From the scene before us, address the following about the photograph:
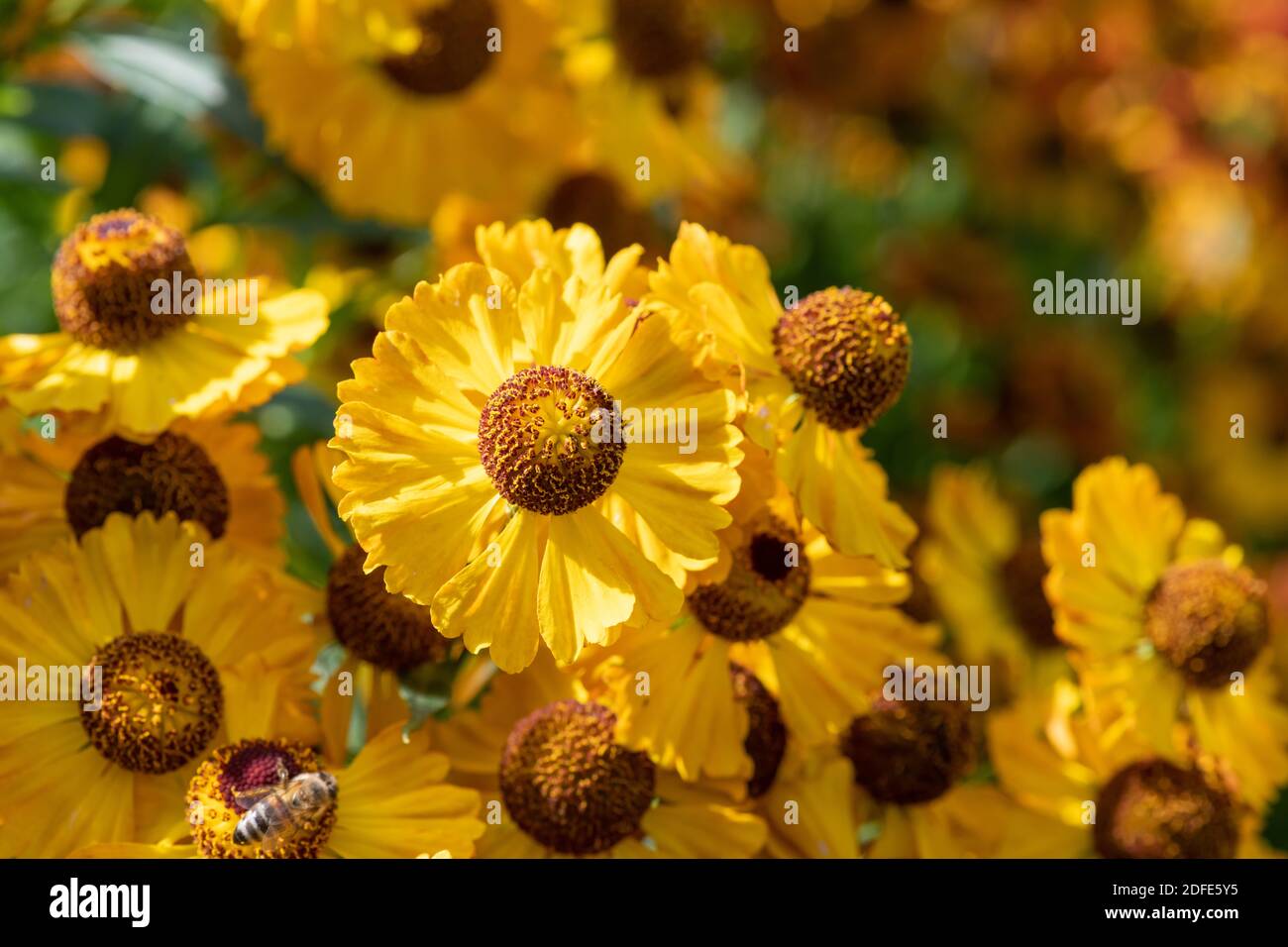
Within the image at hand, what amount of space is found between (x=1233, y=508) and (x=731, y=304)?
183cm

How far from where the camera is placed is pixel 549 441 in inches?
41.9

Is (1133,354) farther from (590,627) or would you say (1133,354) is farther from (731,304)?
(590,627)

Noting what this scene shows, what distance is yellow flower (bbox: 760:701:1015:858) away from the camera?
1271mm

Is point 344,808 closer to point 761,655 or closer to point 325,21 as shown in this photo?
point 761,655

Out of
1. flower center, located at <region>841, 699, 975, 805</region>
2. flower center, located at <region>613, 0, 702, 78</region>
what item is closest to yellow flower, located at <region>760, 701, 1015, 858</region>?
flower center, located at <region>841, 699, 975, 805</region>

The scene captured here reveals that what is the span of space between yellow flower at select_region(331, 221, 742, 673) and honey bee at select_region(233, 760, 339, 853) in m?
0.17

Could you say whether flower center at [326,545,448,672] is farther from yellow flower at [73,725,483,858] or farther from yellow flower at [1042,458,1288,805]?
yellow flower at [1042,458,1288,805]

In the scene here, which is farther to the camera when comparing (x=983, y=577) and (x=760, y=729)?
(x=983, y=577)

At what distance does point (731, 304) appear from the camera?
1.17 m

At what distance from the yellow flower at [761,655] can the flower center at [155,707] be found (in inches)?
13.3

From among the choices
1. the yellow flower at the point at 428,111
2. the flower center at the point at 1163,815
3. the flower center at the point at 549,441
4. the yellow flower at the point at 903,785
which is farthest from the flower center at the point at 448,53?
the flower center at the point at 1163,815

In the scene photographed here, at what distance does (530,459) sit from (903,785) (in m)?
0.53

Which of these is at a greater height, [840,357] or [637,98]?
[637,98]

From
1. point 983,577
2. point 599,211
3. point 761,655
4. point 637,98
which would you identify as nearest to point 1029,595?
point 983,577
